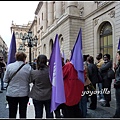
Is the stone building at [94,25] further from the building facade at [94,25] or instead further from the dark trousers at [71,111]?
the dark trousers at [71,111]

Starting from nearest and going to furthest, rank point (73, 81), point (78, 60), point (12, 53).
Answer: point (73, 81), point (78, 60), point (12, 53)

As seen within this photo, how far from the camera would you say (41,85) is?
3143 mm

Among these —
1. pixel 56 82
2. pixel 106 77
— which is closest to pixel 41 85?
pixel 56 82

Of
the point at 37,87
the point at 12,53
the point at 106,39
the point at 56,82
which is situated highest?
the point at 106,39

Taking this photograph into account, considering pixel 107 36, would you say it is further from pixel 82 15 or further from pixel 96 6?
pixel 82 15

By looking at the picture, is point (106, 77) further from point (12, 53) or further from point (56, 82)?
point (12, 53)

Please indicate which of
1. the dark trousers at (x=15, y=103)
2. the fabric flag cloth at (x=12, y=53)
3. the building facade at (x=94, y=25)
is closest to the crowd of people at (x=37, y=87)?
the dark trousers at (x=15, y=103)

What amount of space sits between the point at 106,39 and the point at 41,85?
42.2ft

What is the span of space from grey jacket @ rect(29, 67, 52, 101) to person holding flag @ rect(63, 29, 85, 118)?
18.8 inches

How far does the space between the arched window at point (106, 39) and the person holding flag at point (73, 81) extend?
11251 mm

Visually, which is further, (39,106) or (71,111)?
(71,111)

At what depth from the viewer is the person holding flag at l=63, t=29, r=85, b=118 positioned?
11.5 feet

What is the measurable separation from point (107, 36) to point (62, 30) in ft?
20.6

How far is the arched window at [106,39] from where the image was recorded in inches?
560
